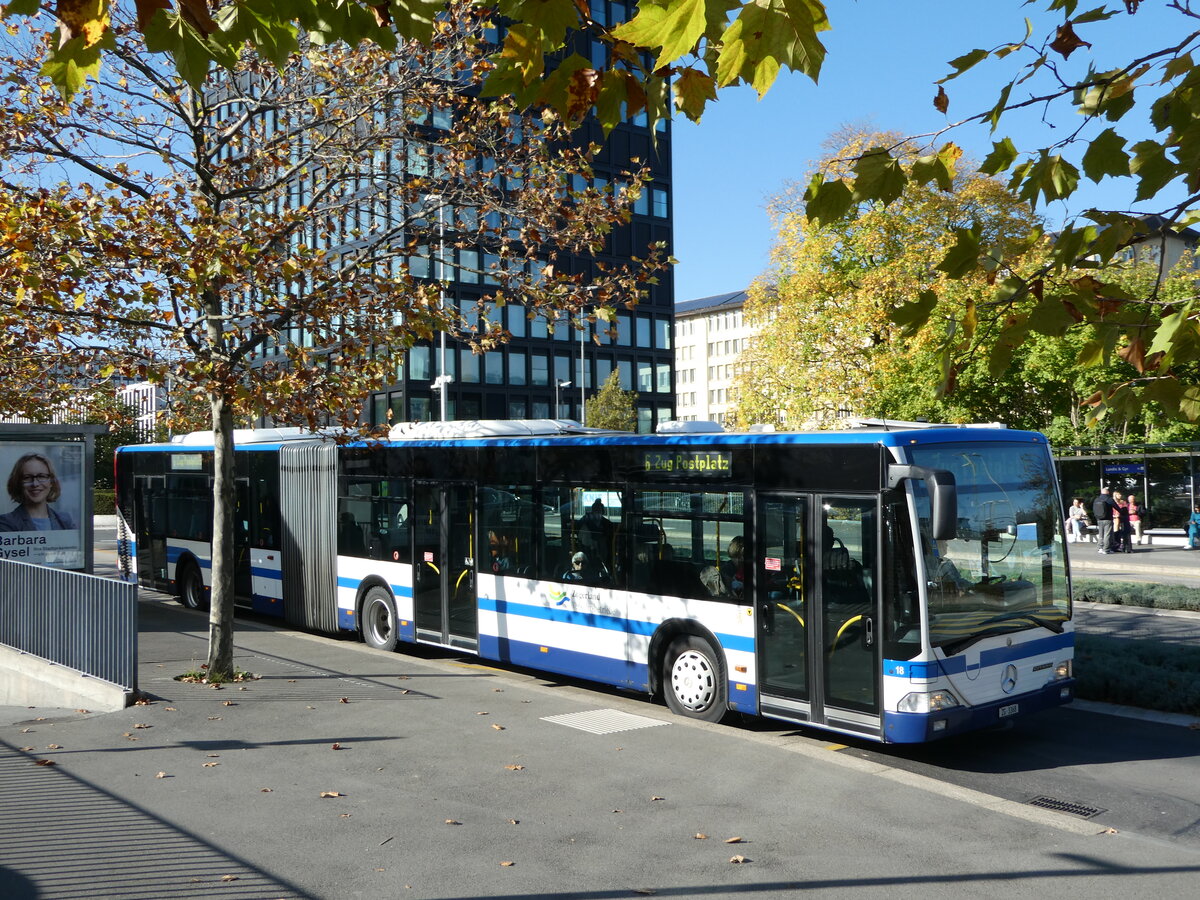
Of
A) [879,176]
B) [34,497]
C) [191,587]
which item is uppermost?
[879,176]

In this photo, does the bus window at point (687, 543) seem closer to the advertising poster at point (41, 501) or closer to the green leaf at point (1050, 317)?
the green leaf at point (1050, 317)

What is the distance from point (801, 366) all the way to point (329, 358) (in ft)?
78.8

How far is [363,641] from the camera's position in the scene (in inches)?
637

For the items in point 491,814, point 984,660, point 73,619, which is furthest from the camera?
point 73,619

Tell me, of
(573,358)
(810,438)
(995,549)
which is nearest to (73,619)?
(810,438)

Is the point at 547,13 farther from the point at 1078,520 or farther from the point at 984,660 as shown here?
the point at 1078,520

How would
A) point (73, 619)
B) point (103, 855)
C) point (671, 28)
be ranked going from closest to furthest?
point (671, 28), point (103, 855), point (73, 619)

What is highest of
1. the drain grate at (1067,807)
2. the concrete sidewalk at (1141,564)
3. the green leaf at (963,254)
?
the green leaf at (963,254)

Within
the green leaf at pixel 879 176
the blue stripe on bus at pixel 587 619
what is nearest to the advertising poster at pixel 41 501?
the blue stripe on bus at pixel 587 619

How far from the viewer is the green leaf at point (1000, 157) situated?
5105 mm

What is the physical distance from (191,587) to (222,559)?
9.10 m

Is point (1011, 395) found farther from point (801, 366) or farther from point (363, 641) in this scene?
point (363, 641)

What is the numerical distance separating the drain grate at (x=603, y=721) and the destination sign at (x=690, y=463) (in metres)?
2.41

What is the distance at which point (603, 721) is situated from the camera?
1073 centimetres
